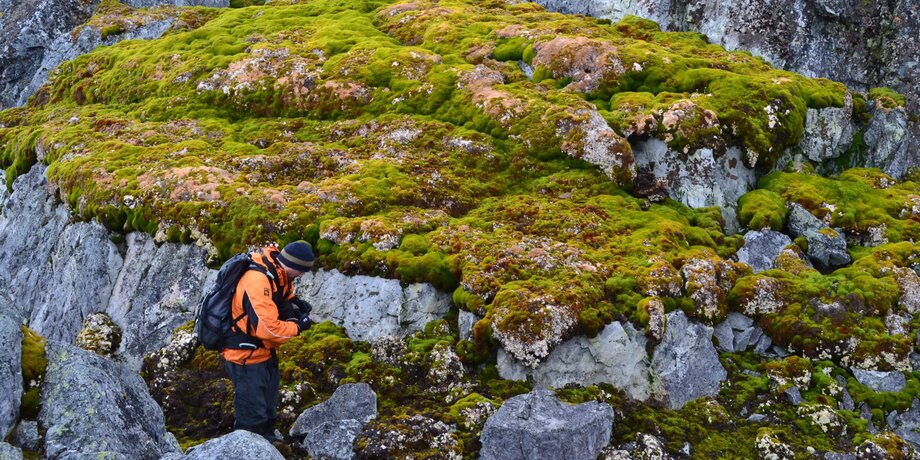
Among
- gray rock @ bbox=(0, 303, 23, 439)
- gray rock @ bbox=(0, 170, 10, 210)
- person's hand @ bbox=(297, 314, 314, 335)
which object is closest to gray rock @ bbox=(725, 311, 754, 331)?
person's hand @ bbox=(297, 314, 314, 335)

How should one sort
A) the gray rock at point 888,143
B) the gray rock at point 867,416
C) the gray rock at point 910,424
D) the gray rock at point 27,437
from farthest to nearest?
the gray rock at point 888,143
the gray rock at point 867,416
the gray rock at point 910,424
the gray rock at point 27,437

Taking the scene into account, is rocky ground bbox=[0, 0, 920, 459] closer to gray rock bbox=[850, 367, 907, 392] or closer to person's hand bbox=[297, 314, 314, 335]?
gray rock bbox=[850, 367, 907, 392]

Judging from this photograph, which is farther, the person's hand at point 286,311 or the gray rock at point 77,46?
the gray rock at point 77,46

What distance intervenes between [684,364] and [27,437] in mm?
11607

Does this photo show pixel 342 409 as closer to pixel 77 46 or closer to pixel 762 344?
pixel 762 344

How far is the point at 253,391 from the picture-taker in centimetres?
1230

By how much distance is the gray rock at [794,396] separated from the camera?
1460 cm

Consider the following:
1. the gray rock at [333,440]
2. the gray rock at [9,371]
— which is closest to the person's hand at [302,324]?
the gray rock at [333,440]

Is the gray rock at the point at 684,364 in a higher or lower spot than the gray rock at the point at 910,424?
higher

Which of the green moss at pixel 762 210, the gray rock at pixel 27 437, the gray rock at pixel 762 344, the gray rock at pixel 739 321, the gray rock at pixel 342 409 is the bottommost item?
the gray rock at pixel 342 409

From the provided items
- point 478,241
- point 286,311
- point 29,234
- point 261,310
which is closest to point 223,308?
point 261,310

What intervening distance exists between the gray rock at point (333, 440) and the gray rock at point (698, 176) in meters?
11.6

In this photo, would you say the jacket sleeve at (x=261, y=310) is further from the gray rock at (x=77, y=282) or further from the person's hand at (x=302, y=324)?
the gray rock at (x=77, y=282)

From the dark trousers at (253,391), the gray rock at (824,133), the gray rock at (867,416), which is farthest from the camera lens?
the gray rock at (824,133)
